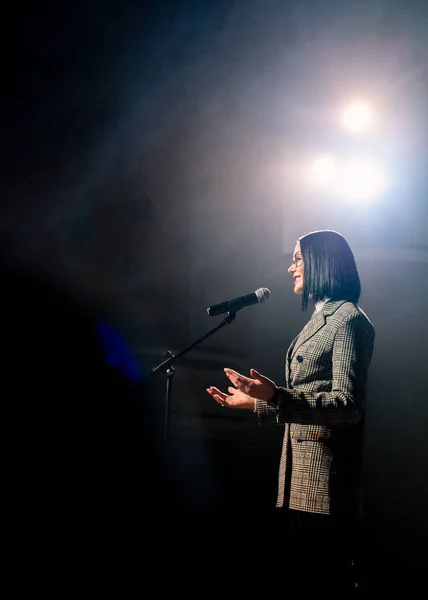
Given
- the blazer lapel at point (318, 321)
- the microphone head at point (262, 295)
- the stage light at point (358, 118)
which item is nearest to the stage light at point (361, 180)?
the stage light at point (358, 118)

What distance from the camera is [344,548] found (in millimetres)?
1365

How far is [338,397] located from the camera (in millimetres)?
1314

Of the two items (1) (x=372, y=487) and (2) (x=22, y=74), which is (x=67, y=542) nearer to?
(1) (x=372, y=487)

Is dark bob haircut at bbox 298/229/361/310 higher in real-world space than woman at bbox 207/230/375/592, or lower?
higher

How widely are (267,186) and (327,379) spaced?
2.18 meters

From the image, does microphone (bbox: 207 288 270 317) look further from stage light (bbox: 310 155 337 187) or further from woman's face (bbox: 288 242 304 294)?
stage light (bbox: 310 155 337 187)

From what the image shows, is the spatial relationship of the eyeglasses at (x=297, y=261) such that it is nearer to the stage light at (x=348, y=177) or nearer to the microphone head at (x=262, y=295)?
the microphone head at (x=262, y=295)

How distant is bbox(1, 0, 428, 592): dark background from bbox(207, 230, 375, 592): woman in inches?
68.0

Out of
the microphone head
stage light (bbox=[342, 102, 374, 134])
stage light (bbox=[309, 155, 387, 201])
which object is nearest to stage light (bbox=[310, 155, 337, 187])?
stage light (bbox=[309, 155, 387, 201])

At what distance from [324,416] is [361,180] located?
7.90 feet

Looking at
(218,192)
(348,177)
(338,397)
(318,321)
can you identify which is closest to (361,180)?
(348,177)

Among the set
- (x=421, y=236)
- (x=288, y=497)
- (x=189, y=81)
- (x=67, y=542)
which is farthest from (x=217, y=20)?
(x=67, y=542)

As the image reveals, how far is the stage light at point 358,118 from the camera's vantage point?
313cm

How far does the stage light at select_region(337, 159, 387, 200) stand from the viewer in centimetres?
330
